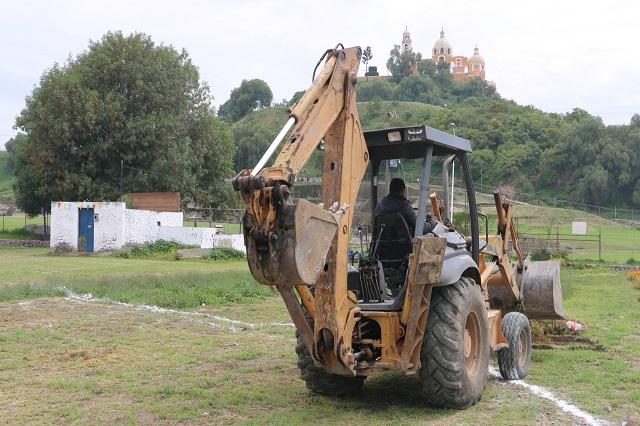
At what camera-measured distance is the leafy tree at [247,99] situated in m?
158

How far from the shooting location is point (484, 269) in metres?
9.67

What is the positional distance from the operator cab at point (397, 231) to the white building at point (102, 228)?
95.8 feet

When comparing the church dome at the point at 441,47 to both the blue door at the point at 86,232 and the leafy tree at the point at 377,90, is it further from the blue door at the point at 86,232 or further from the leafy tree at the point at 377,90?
the blue door at the point at 86,232

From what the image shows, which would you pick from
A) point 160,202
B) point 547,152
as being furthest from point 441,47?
point 160,202

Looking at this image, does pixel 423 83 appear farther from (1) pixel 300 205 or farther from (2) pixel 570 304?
(1) pixel 300 205

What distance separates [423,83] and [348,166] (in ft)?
521

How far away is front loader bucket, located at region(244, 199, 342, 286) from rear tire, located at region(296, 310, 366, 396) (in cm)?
208

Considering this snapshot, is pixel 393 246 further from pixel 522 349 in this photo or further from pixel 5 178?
pixel 5 178

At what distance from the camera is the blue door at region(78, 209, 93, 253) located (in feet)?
122

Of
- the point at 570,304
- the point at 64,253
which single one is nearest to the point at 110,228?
the point at 64,253

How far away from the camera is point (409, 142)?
807 centimetres

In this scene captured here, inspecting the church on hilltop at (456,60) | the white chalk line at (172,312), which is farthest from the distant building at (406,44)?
the white chalk line at (172,312)

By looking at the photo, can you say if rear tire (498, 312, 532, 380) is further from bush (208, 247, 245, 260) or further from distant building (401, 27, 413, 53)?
distant building (401, 27, 413, 53)

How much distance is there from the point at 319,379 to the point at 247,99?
6031 inches
